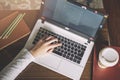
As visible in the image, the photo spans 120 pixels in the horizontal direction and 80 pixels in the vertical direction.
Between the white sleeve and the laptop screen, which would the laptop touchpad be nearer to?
the white sleeve

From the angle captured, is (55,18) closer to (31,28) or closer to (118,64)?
(31,28)

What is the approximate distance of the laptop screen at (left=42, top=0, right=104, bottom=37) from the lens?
113 cm

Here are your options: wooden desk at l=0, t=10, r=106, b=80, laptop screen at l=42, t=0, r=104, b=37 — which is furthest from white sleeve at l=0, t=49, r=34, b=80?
laptop screen at l=42, t=0, r=104, b=37

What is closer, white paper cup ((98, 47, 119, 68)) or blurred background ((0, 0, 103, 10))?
white paper cup ((98, 47, 119, 68))

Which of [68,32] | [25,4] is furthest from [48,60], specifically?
[25,4]

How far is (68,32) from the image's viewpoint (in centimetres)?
120

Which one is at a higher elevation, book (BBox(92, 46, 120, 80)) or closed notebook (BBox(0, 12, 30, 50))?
closed notebook (BBox(0, 12, 30, 50))

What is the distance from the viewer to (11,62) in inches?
43.5

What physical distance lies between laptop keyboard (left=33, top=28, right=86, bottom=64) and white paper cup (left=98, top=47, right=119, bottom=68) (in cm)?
10

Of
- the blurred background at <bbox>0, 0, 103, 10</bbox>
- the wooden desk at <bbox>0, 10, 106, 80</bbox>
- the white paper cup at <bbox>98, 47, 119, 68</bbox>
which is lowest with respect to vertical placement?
the wooden desk at <bbox>0, 10, 106, 80</bbox>

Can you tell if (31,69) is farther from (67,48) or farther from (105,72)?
(105,72)

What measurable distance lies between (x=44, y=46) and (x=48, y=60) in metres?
0.07

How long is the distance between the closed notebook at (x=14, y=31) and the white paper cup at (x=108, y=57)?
0.36 m

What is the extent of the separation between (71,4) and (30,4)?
0.25 m
